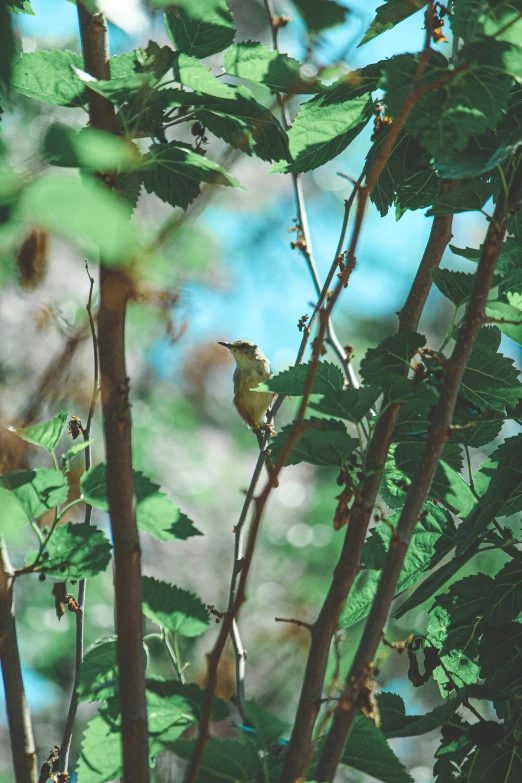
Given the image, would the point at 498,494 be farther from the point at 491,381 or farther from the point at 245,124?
the point at 245,124

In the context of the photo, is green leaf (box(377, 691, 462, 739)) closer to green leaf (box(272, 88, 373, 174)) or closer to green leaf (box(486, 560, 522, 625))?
green leaf (box(486, 560, 522, 625))

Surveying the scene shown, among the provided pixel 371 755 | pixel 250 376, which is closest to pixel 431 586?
pixel 371 755

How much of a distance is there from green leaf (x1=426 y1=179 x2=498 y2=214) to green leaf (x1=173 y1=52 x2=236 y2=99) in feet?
1.04

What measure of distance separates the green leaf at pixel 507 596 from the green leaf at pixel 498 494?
8 cm

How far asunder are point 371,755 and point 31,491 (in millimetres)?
581

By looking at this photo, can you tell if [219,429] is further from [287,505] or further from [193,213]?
[193,213]

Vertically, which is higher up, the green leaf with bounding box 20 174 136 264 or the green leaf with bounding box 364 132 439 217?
the green leaf with bounding box 364 132 439 217

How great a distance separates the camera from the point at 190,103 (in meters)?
1.09

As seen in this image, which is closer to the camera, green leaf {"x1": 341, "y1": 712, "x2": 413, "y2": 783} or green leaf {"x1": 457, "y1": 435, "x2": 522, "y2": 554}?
green leaf {"x1": 341, "y1": 712, "x2": 413, "y2": 783}

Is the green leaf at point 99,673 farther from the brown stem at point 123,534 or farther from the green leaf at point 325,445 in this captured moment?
the green leaf at point 325,445

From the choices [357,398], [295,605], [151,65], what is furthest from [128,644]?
[295,605]

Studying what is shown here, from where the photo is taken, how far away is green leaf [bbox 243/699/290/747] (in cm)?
100

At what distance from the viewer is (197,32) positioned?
3.83 ft

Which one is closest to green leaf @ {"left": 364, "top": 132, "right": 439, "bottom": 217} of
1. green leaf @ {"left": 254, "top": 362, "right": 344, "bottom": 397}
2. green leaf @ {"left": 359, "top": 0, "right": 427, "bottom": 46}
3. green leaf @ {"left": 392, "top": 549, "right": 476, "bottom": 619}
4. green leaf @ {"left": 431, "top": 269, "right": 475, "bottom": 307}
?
green leaf @ {"left": 359, "top": 0, "right": 427, "bottom": 46}
